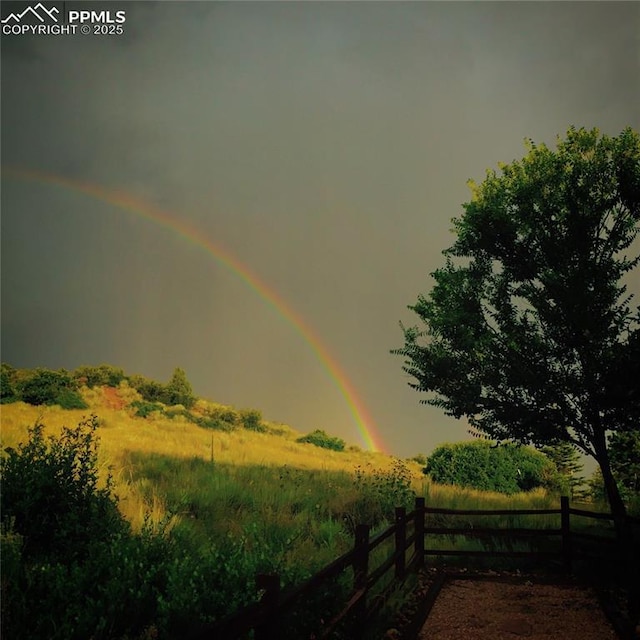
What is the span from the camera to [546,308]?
13906 millimetres

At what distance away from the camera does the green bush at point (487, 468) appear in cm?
2341

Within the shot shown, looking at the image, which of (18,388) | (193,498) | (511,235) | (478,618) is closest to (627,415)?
(511,235)

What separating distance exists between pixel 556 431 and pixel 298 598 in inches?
433

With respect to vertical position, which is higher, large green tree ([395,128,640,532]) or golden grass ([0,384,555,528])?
large green tree ([395,128,640,532])

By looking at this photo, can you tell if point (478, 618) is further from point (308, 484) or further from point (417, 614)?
point (308, 484)

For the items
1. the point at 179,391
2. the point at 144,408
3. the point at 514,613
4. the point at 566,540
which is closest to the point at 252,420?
the point at 179,391

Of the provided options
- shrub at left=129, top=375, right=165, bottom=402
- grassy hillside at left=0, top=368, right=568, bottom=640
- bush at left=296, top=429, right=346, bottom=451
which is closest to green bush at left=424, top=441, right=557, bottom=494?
grassy hillside at left=0, top=368, right=568, bottom=640

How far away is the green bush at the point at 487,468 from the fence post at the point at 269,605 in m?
20.2

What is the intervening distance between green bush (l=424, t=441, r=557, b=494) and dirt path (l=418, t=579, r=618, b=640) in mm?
Answer: 12320

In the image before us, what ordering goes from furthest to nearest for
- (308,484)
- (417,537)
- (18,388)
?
(18,388) → (308,484) → (417,537)

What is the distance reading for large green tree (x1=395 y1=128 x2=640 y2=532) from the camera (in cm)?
1339

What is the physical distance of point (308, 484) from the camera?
60.1ft

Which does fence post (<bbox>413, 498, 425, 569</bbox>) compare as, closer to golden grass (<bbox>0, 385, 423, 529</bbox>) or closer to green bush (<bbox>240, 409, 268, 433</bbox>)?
golden grass (<bbox>0, 385, 423, 529</bbox>)

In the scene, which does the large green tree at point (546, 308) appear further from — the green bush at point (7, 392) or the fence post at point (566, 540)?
the green bush at point (7, 392)
